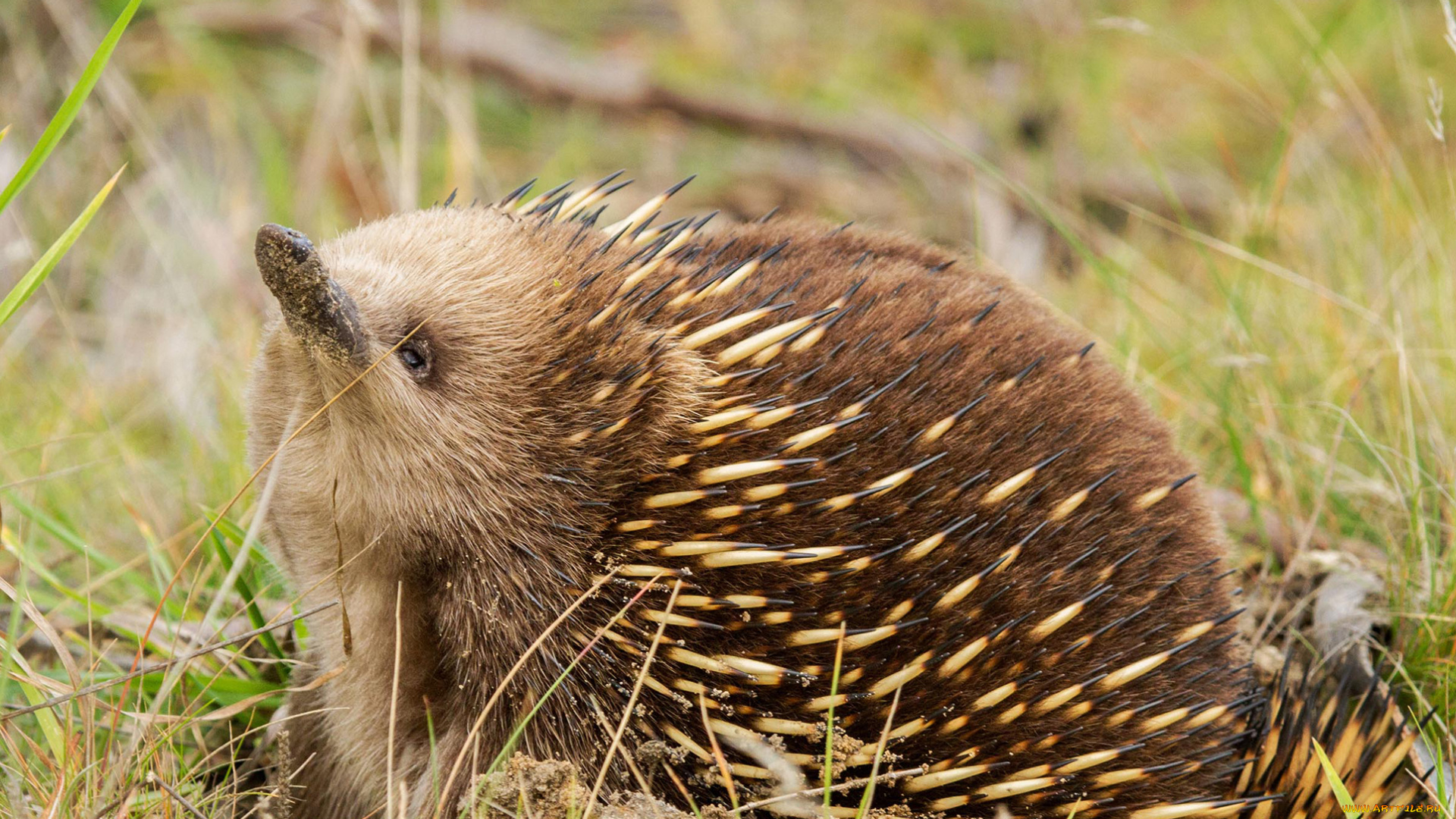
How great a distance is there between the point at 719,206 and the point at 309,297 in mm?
3699

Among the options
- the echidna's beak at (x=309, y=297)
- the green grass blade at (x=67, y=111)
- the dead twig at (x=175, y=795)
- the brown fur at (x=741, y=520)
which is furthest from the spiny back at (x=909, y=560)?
the green grass blade at (x=67, y=111)

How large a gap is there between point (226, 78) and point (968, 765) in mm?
4255

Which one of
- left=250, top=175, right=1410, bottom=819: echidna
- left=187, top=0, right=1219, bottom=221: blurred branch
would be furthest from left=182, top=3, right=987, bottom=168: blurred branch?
left=250, top=175, right=1410, bottom=819: echidna

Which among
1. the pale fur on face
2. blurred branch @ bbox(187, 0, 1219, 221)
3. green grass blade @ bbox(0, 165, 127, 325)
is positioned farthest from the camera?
blurred branch @ bbox(187, 0, 1219, 221)

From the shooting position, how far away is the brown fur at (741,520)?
1.83 metres

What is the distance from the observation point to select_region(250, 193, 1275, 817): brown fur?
6.02 ft

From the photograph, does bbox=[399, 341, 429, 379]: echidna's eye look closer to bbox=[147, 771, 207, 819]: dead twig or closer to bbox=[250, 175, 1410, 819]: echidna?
bbox=[250, 175, 1410, 819]: echidna

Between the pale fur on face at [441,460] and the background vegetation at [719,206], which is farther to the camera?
the background vegetation at [719,206]

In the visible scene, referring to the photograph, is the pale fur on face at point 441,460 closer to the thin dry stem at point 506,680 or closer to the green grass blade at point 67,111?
the thin dry stem at point 506,680

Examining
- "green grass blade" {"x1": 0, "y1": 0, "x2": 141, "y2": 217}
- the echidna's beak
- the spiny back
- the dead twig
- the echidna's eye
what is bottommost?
the dead twig

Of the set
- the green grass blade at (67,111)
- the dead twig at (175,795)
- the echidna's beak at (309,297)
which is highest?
the green grass blade at (67,111)

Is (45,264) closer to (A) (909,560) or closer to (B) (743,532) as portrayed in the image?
(B) (743,532)

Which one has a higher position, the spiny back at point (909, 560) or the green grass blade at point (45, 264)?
the green grass blade at point (45, 264)

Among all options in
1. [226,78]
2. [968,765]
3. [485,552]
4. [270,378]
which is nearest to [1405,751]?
[968,765]
